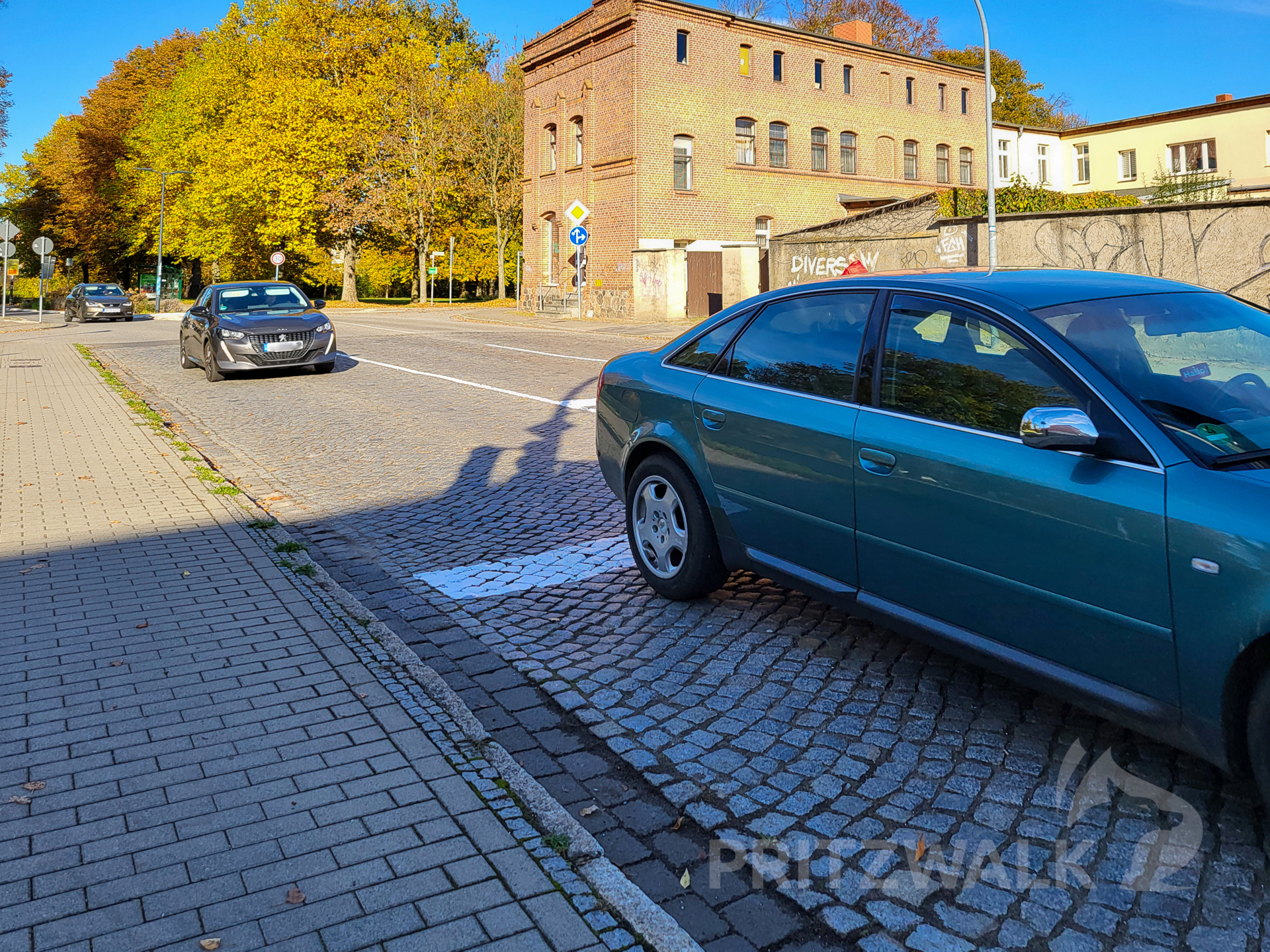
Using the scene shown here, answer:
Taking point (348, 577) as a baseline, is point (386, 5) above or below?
above

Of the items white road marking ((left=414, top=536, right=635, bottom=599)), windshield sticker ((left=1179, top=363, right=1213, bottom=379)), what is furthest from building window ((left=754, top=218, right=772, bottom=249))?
windshield sticker ((left=1179, top=363, right=1213, bottom=379))

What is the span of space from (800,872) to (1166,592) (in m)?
1.31

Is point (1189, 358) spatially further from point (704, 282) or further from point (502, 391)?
point (704, 282)

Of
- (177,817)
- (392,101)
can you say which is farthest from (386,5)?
(177,817)

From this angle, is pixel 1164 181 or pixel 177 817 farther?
pixel 1164 181

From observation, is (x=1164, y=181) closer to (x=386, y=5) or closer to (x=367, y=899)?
(x=367, y=899)

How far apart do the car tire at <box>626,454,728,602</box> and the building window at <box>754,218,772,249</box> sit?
39.1 metres

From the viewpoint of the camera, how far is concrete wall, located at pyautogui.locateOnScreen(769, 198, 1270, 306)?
18797 millimetres

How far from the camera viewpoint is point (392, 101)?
5172 cm

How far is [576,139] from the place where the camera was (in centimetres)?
4381

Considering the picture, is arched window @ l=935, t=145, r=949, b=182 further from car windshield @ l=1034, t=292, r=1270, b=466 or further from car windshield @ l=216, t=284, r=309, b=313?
car windshield @ l=1034, t=292, r=1270, b=466

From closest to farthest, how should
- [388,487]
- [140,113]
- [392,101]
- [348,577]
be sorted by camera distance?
[348,577] < [388,487] < [392,101] < [140,113]

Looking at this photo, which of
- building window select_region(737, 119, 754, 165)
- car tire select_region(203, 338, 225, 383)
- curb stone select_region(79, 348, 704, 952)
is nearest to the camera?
curb stone select_region(79, 348, 704, 952)

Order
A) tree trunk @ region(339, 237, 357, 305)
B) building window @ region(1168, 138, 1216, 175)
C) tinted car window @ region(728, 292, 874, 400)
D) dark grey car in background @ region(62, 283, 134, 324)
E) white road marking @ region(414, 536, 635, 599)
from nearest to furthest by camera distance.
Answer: tinted car window @ region(728, 292, 874, 400), white road marking @ region(414, 536, 635, 599), dark grey car in background @ region(62, 283, 134, 324), building window @ region(1168, 138, 1216, 175), tree trunk @ region(339, 237, 357, 305)
